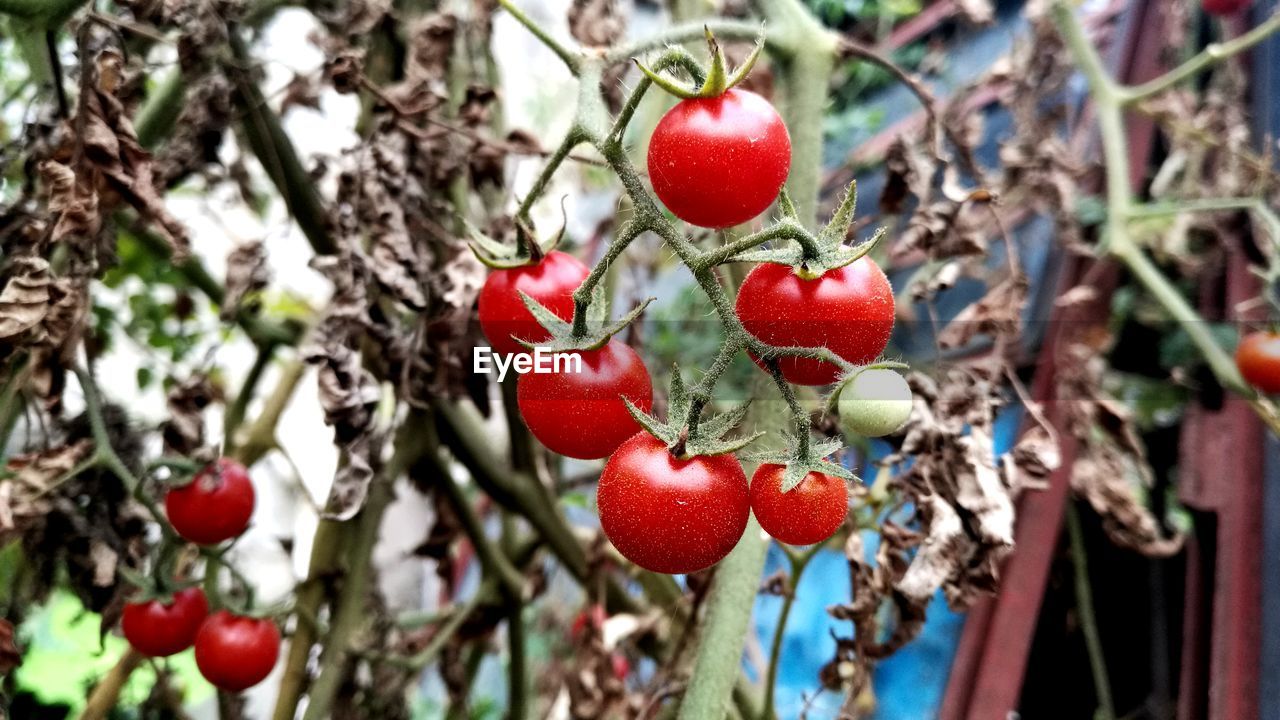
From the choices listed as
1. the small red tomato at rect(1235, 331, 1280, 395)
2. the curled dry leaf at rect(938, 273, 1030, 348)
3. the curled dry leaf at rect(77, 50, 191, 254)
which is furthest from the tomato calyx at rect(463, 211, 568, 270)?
the small red tomato at rect(1235, 331, 1280, 395)

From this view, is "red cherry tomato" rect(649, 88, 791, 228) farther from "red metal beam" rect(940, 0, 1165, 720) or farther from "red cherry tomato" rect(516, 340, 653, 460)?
"red metal beam" rect(940, 0, 1165, 720)

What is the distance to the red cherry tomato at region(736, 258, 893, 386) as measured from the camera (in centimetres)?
46

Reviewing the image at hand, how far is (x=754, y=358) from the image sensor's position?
461 mm

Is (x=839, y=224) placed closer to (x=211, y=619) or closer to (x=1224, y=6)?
(x=211, y=619)

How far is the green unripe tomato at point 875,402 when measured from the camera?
0.43m

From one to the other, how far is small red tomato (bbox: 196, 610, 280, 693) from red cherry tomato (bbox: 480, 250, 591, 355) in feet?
1.66

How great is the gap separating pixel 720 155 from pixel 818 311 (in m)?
0.10

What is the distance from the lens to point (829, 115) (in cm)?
209

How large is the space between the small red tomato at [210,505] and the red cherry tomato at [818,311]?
60 cm

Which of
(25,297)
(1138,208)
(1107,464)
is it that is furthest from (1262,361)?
(25,297)

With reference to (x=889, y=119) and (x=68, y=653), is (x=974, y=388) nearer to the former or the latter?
(x=889, y=119)

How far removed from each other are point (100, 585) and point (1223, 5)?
1746 mm

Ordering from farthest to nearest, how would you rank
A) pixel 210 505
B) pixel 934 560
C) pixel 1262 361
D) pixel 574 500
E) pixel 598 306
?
pixel 574 500
pixel 1262 361
pixel 210 505
pixel 934 560
pixel 598 306

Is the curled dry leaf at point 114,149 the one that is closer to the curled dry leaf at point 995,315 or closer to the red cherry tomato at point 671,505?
the red cherry tomato at point 671,505
